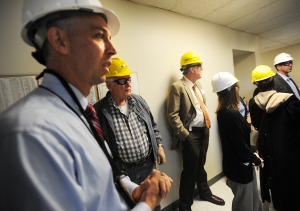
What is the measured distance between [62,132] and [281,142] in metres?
1.95

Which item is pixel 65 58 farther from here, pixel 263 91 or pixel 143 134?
pixel 263 91

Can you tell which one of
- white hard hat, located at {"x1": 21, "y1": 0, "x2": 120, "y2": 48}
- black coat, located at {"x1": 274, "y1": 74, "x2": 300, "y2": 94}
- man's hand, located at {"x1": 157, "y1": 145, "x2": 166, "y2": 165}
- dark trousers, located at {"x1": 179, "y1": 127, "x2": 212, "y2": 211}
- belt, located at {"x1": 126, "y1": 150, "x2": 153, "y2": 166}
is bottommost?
dark trousers, located at {"x1": 179, "y1": 127, "x2": 212, "y2": 211}

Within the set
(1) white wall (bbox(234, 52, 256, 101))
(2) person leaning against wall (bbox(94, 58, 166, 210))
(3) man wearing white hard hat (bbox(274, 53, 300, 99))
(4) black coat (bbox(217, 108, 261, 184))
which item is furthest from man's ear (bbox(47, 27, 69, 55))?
(1) white wall (bbox(234, 52, 256, 101))

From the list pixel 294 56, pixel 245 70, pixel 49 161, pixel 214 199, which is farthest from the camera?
pixel 294 56

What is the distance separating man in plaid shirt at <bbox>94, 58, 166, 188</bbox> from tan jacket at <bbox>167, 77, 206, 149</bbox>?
50cm

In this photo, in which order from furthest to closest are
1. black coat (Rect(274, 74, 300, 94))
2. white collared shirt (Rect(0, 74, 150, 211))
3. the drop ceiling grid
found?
black coat (Rect(274, 74, 300, 94)) < the drop ceiling grid < white collared shirt (Rect(0, 74, 150, 211))

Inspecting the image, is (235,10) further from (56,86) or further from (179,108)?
(56,86)

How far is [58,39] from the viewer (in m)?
0.62

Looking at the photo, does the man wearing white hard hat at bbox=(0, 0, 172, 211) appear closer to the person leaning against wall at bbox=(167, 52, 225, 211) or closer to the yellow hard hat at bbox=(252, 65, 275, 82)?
the person leaning against wall at bbox=(167, 52, 225, 211)

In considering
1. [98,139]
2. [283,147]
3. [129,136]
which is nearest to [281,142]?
[283,147]

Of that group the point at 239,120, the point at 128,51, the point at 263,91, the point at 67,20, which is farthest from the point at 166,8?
the point at 67,20

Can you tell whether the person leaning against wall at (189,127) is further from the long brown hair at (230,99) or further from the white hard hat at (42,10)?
the white hard hat at (42,10)

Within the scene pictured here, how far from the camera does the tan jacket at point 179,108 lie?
209 centimetres

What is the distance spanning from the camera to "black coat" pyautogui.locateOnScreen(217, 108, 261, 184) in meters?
1.42
